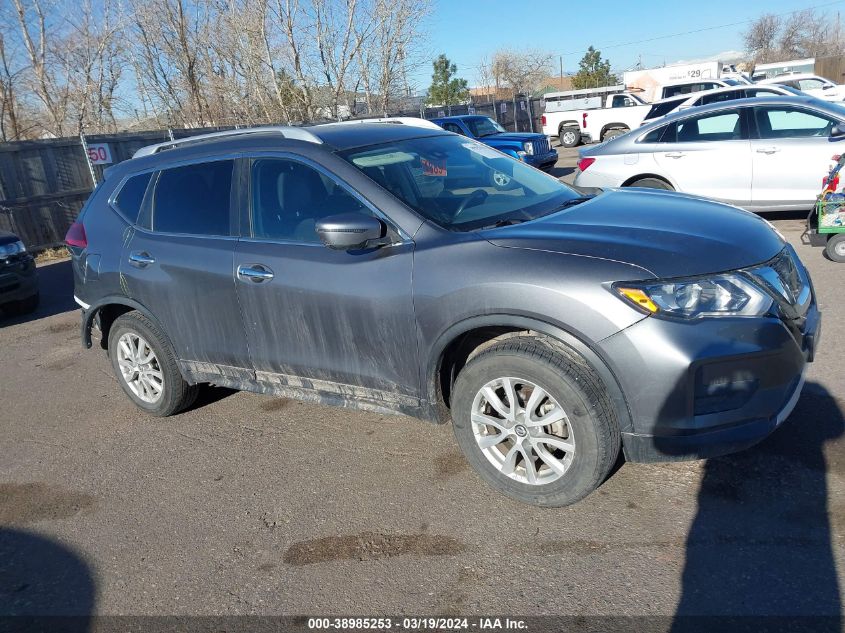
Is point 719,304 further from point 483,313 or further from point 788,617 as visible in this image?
point 788,617

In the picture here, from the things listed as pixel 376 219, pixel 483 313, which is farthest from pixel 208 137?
pixel 483 313

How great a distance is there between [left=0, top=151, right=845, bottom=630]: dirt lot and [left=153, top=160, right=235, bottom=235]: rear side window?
1.37m

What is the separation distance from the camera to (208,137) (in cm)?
444

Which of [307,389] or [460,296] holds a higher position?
[460,296]

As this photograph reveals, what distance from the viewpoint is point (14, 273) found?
7891 mm

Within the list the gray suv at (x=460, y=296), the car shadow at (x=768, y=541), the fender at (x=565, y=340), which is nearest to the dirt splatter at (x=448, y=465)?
the gray suv at (x=460, y=296)

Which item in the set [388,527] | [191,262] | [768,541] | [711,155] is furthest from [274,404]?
[711,155]

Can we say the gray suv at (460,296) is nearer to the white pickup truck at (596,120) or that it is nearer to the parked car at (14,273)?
the parked car at (14,273)

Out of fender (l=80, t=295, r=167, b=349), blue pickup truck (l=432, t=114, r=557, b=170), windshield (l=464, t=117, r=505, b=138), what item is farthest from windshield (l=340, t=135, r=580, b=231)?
windshield (l=464, t=117, r=505, b=138)

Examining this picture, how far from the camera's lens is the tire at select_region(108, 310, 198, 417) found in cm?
450

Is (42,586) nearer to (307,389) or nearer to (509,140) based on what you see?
(307,389)

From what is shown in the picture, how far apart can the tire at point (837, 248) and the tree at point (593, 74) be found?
203ft

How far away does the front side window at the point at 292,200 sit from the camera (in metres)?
3.64

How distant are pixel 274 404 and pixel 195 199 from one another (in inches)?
61.1
